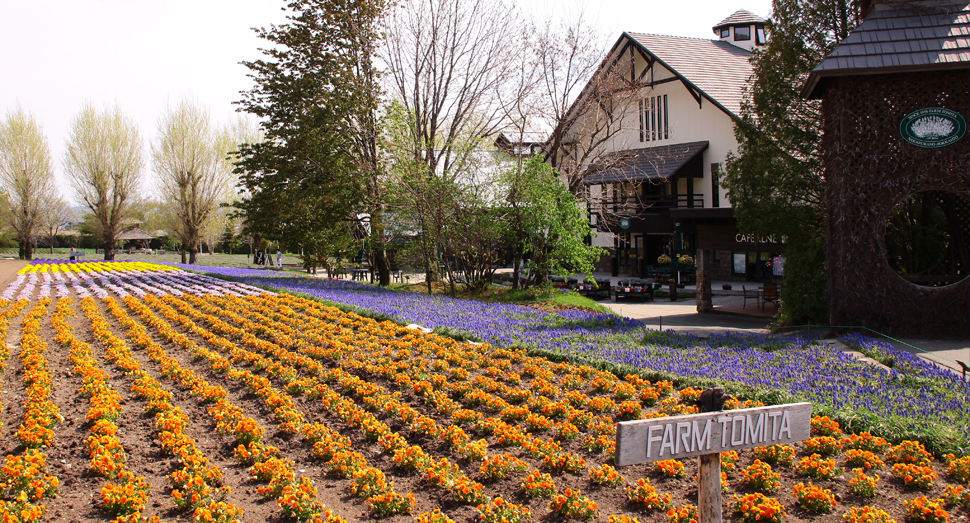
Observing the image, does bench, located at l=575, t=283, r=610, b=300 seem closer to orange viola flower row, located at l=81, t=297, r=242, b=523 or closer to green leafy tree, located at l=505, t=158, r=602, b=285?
green leafy tree, located at l=505, t=158, r=602, b=285

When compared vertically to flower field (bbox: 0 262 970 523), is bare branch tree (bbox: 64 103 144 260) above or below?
above

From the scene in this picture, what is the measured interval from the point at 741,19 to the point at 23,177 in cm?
5691

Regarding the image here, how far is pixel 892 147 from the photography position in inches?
499

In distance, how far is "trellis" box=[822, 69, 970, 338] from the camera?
12.4 metres

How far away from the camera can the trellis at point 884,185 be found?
12.4 m

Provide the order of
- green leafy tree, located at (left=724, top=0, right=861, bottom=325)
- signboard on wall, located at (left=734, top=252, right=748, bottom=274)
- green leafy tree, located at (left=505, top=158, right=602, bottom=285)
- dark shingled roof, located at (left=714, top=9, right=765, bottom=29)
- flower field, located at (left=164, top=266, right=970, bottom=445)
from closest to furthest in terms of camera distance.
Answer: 1. flower field, located at (left=164, top=266, right=970, bottom=445)
2. green leafy tree, located at (left=724, top=0, right=861, bottom=325)
3. green leafy tree, located at (left=505, top=158, right=602, bottom=285)
4. signboard on wall, located at (left=734, top=252, right=748, bottom=274)
5. dark shingled roof, located at (left=714, top=9, right=765, bottom=29)

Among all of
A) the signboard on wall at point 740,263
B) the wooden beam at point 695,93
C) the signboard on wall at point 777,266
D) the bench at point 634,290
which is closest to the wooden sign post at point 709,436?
the bench at point 634,290

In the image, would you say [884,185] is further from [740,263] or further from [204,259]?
[204,259]

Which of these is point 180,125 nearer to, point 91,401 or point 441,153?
point 441,153

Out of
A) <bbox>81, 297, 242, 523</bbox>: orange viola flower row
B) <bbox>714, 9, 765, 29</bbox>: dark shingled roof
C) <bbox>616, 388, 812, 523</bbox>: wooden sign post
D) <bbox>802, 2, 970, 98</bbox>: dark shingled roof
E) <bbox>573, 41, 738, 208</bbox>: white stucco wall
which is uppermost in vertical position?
<bbox>714, 9, 765, 29</bbox>: dark shingled roof

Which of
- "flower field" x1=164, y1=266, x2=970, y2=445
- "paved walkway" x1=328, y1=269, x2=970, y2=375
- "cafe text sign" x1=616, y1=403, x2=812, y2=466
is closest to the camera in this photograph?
"cafe text sign" x1=616, y1=403, x2=812, y2=466

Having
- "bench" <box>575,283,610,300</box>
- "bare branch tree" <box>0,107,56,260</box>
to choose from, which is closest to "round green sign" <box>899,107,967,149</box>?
"bench" <box>575,283,610,300</box>

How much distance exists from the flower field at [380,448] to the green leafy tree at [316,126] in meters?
13.7

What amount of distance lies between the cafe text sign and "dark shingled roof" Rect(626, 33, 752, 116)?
2739cm
